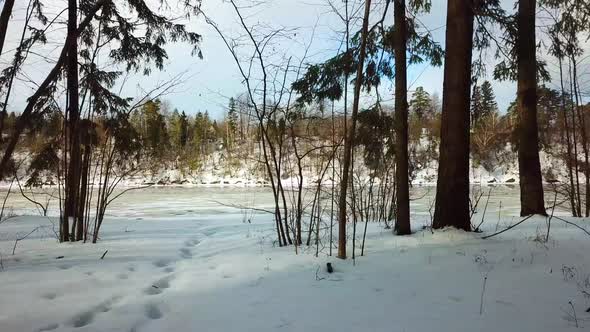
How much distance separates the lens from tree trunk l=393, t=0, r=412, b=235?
516cm

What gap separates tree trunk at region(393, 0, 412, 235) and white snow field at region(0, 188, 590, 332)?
380 mm

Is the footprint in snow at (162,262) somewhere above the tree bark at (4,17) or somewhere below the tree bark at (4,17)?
below

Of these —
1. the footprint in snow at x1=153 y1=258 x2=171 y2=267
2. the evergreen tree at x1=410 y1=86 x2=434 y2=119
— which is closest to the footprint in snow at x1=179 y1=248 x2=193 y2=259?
the footprint in snow at x1=153 y1=258 x2=171 y2=267

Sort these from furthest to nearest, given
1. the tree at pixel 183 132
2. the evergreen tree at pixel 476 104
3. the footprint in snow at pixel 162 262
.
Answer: the tree at pixel 183 132
the evergreen tree at pixel 476 104
the footprint in snow at pixel 162 262

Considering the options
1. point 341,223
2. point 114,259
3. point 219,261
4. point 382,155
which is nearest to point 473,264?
point 341,223

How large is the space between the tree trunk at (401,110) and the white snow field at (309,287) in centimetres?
38

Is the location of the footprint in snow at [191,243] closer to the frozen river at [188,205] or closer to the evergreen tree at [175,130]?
the frozen river at [188,205]

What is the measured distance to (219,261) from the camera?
4.50m

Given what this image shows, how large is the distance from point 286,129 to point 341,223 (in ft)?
5.86

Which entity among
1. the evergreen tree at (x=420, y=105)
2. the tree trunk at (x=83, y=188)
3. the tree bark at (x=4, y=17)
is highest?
the evergreen tree at (x=420, y=105)

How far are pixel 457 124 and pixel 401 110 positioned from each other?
2.42 feet

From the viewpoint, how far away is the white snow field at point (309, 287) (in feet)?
8.54

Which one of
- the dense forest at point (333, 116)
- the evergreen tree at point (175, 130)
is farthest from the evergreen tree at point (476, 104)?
the evergreen tree at point (175, 130)

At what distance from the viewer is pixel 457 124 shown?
484 cm
